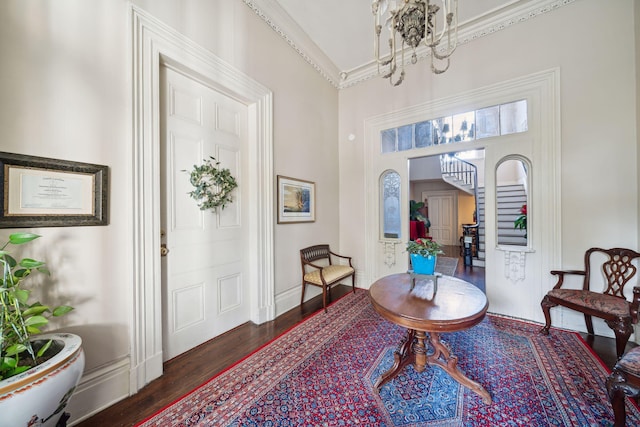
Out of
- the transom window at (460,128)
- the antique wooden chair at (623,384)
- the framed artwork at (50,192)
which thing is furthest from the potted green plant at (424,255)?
the framed artwork at (50,192)

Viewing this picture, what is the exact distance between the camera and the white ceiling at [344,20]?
9.16ft

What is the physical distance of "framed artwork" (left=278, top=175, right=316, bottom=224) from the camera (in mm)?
3107

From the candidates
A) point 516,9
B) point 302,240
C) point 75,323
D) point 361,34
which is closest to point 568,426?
point 302,240

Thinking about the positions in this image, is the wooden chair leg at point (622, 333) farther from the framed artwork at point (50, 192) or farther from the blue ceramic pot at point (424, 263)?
the framed artwork at point (50, 192)

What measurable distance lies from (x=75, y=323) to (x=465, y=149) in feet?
14.4

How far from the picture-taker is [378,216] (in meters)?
3.96

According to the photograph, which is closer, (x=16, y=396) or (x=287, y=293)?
(x=16, y=396)

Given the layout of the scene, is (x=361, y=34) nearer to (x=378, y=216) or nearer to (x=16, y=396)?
(x=378, y=216)

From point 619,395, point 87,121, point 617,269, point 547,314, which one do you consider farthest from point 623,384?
point 87,121

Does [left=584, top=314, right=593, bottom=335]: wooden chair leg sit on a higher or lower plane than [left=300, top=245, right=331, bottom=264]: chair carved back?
lower

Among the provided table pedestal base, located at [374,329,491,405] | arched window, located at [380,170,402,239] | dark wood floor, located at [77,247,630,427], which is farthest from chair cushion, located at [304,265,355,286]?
table pedestal base, located at [374,329,491,405]

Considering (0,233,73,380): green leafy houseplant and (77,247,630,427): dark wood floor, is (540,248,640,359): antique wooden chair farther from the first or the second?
(0,233,73,380): green leafy houseplant

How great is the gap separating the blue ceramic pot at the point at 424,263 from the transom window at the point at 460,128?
2.20 metres

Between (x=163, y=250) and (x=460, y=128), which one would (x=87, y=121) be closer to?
(x=163, y=250)
